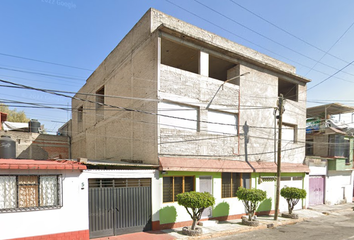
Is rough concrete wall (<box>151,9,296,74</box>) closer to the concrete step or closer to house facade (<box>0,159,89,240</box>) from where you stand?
house facade (<box>0,159,89,240</box>)

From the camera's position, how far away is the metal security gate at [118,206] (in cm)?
939

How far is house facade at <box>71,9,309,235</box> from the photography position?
38.3ft

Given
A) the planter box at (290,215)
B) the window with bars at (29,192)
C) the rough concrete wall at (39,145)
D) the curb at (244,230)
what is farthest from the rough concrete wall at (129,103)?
the planter box at (290,215)

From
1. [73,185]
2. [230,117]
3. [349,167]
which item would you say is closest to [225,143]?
[230,117]

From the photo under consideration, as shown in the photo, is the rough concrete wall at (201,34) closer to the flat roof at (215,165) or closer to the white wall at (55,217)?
the flat roof at (215,165)

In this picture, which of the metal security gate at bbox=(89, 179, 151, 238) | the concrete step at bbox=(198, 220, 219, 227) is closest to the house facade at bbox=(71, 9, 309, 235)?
the metal security gate at bbox=(89, 179, 151, 238)

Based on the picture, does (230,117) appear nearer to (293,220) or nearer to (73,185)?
(293,220)

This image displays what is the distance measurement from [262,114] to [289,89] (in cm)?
623

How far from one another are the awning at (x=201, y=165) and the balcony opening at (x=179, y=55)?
6.54 metres

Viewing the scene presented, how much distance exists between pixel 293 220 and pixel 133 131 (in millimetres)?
10831

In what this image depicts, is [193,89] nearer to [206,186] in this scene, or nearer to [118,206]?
[206,186]

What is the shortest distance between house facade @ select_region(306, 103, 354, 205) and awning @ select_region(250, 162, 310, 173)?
1454 mm

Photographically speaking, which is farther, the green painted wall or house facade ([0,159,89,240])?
the green painted wall

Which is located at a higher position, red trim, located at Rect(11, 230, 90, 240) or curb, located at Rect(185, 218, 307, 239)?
red trim, located at Rect(11, 230, 90, 240)
